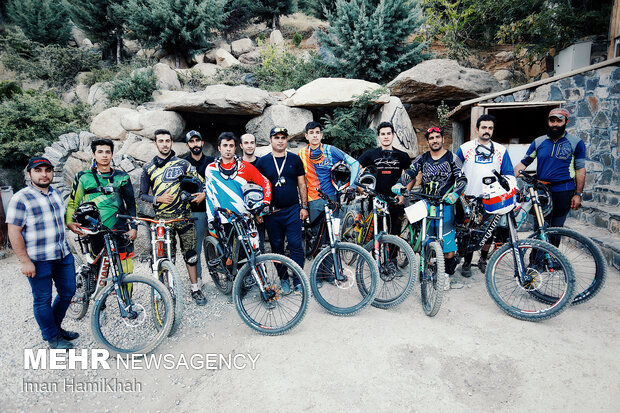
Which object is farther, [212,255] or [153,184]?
[212,255]

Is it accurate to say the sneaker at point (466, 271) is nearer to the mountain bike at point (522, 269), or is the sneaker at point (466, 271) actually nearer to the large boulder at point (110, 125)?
the mountain bike at point (522, 269)

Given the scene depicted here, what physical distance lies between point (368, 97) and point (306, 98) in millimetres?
1450

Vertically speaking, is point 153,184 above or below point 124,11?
below

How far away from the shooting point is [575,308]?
3.46m

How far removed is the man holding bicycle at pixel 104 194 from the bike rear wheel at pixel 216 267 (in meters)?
0.84

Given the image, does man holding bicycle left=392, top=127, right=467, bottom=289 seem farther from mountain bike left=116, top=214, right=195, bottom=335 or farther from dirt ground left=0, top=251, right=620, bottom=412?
mountain bike left=116, top=214, right=195, bottom=335

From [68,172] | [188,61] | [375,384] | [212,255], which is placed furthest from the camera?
[188,61]

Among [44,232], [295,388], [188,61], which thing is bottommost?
[295,388]

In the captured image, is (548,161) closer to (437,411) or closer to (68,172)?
(437,411)

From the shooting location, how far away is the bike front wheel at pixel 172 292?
10.1 ft

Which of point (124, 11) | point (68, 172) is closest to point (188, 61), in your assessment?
point (124, 11)

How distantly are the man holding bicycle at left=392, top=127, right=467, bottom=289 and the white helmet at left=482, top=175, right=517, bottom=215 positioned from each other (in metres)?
0.31

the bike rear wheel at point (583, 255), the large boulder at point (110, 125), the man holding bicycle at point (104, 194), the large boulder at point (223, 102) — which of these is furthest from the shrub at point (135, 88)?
the bike rear wheel at point (583, 255)

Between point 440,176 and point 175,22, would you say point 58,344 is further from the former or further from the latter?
point 175,22
